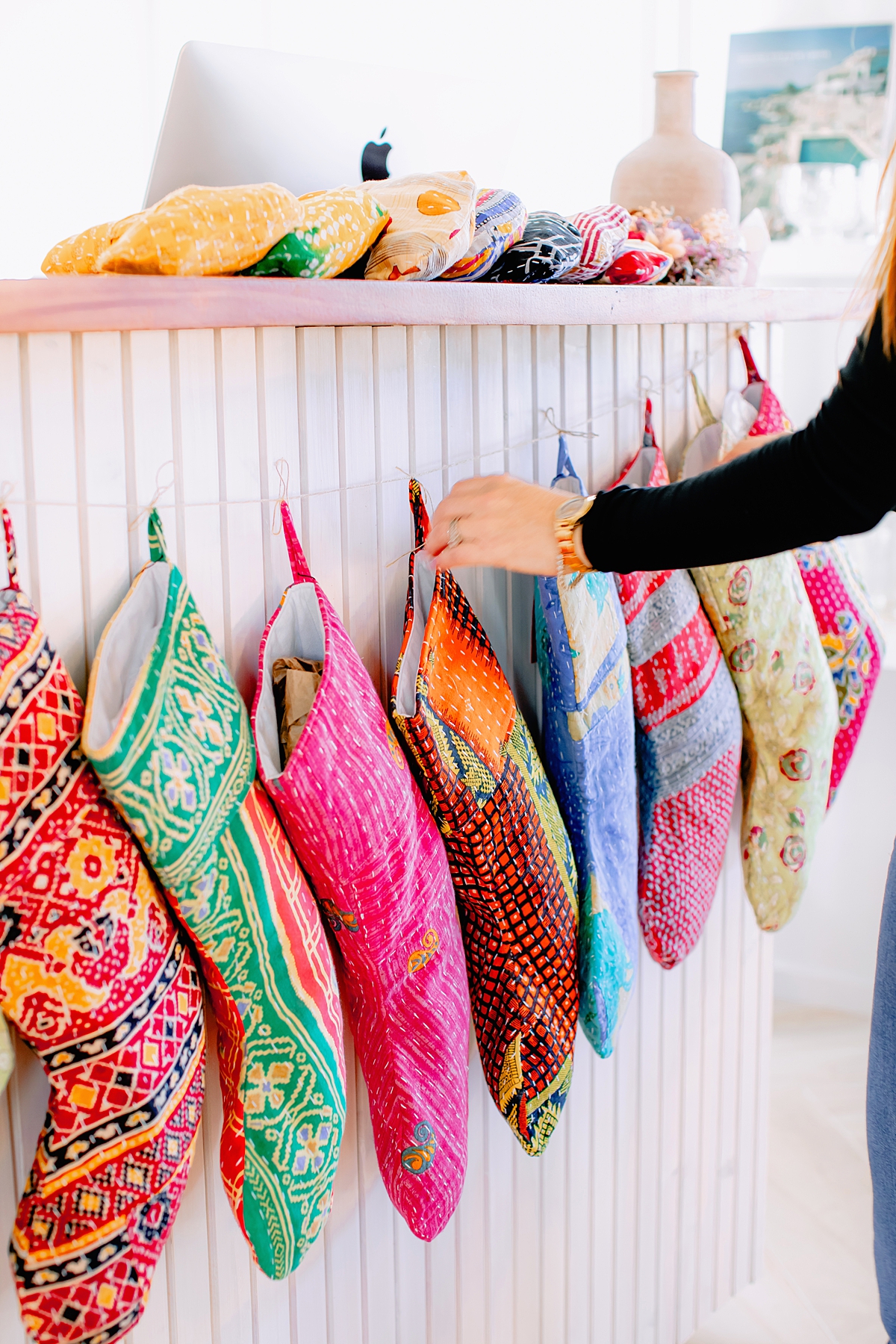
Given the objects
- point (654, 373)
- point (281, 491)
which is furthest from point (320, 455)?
point (654, 373)

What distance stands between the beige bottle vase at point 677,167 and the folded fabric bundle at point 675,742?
0.29 metres

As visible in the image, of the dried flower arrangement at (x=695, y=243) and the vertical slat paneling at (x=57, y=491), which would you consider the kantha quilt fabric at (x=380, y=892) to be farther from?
the dried flower arrangement at (x=695, y=243)

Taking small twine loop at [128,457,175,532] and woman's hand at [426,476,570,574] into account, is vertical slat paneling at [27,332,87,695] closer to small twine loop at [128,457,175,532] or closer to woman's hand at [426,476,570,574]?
small twine loop at [128,457,175,532]

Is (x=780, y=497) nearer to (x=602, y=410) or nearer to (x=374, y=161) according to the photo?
(x=602, y=410)

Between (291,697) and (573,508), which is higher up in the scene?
(573,508)

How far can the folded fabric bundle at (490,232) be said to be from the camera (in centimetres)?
99

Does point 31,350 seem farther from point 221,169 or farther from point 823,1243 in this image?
point 823,1243

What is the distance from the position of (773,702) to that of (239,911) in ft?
2.42

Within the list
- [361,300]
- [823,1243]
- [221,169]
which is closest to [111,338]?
[361,300]

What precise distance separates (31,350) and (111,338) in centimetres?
6

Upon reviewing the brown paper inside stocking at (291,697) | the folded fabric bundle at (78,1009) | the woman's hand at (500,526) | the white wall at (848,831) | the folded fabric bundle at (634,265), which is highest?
the folded fabric bundle at (634,265)

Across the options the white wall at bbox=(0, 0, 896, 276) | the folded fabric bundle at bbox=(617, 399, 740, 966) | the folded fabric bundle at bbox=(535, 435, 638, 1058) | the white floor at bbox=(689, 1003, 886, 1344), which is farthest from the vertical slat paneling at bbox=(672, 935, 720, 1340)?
the white wall at bbox=(0, 0, 896, 276)

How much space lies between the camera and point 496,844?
100 centimetres

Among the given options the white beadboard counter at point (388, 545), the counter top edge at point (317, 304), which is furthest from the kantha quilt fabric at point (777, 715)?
the counter top edge at point (317, 304)
